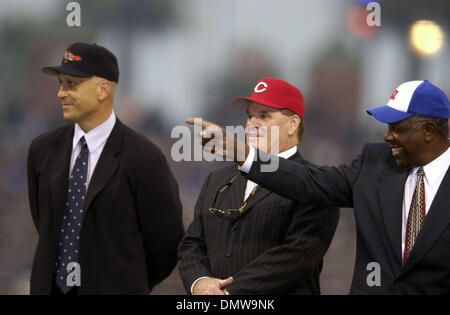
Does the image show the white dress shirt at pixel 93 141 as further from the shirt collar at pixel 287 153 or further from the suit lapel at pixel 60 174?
the shirt collar at pixel 287 153

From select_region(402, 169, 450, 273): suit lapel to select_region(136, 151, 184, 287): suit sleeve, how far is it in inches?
57.8

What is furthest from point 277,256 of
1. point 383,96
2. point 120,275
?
point 383,96

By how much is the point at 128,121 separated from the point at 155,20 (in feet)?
2.55

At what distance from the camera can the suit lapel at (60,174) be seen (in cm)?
350

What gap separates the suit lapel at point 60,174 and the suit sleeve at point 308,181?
3.80ft

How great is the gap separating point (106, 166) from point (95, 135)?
196mm

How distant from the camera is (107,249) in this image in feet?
11.4

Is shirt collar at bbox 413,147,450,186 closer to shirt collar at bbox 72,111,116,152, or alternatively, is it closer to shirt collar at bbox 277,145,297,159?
shirt collar at bbox 277,145,297,159

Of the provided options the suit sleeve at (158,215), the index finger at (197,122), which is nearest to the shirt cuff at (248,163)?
the index finger at (197,122)

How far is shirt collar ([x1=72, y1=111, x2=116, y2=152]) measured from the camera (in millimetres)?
3602

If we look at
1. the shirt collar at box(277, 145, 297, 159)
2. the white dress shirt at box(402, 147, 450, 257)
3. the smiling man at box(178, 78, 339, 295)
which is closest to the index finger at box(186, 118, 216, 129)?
the smiling man at box(178, 78, 339, 295)

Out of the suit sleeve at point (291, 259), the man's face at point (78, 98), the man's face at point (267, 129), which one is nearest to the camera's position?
the suit sleeve at point (291, 259)
